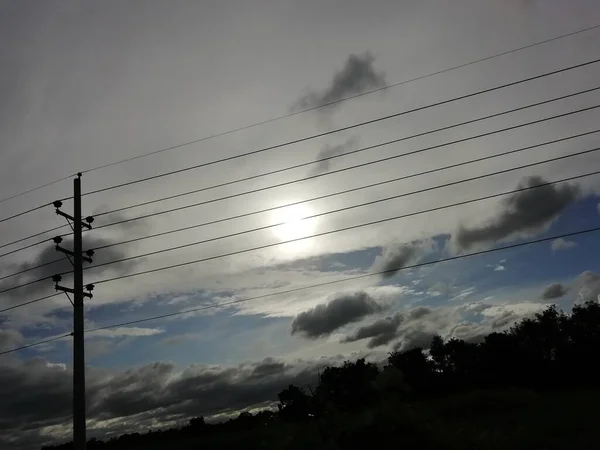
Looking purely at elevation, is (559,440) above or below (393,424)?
below

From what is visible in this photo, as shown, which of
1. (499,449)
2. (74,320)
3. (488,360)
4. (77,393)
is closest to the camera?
(77,393)

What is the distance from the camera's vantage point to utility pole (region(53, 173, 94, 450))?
26016mm

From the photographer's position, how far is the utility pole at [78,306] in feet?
85.4

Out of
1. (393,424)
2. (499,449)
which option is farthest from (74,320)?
(499,449)

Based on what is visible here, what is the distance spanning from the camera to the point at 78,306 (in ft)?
93.7

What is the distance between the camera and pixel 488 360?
437 feet

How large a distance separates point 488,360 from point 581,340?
2158 centimetres

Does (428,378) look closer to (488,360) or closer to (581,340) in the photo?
(488,360)

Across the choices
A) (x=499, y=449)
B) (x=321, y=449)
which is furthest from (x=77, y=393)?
(x=499, y=449)

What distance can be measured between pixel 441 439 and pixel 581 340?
366 feet

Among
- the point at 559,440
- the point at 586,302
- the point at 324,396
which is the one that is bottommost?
the point at 559,440

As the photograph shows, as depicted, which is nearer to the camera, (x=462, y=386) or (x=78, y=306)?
(x=78, y=306)

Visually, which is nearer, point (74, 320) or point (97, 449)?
point (74, 320)

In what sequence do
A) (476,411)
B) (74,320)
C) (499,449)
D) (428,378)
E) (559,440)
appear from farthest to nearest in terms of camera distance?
(428,378) < (476,411) < (559,440) < (499,449) < (74,320)
